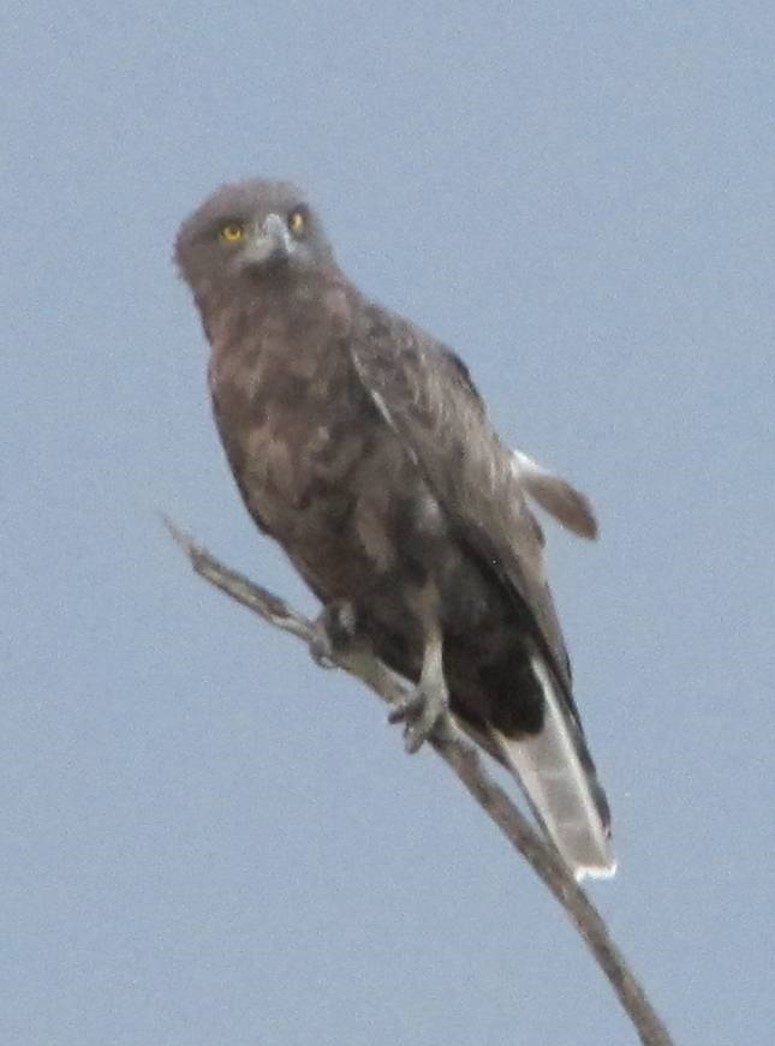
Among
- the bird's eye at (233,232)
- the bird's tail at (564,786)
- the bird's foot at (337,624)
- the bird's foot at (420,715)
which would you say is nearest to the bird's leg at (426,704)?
the bird's foot at (420,715)

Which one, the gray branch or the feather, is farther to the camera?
the feather

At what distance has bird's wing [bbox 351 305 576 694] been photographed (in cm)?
730

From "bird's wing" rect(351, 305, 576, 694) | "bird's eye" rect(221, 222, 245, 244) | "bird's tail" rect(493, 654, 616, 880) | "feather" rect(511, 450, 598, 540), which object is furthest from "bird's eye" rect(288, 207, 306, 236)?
"bird's tail" rect(493, 654, 616, 880)

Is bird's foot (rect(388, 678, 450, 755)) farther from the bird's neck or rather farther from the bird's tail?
the bird's neck

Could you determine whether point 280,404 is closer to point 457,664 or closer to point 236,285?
point 236,285

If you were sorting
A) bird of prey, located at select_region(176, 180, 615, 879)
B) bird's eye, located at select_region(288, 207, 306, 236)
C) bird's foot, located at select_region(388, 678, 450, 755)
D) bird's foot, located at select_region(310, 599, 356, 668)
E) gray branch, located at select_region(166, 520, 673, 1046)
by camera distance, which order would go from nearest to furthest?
gray branch, located at select_region(166, 520, 673, 1046) → bird's foot, located at select_region(388, 678, 450, 755) → bird of prey, located at select_region(176, 180, 615, 879) → bird's foot, located at select_region(310, 599, 356, 668) → bird's eye, located at select_region(288, 207, 306, 236)

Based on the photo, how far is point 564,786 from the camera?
7613 mm

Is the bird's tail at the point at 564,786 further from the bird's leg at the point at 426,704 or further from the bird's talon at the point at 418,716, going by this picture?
the bird's talon at the point at 418,716

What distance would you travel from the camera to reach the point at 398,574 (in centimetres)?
729

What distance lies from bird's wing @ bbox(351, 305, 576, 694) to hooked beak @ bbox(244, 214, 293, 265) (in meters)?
0.31

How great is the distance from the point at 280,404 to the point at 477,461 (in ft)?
2.20

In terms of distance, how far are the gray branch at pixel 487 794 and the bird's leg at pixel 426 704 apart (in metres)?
0.03

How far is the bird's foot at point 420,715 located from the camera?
6.96m

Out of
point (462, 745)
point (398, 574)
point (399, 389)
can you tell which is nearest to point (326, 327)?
point (399, 389)
